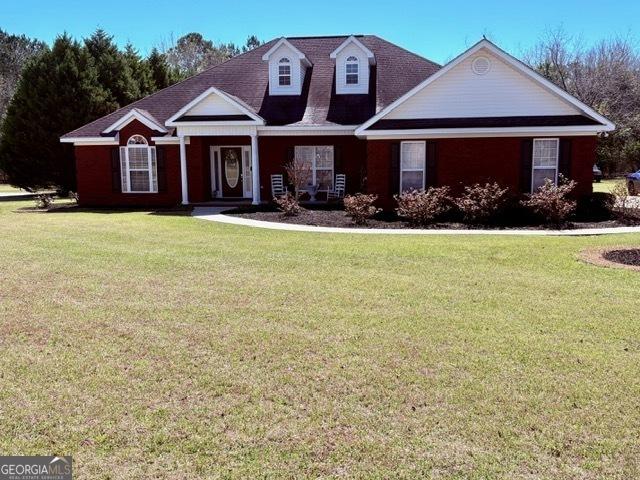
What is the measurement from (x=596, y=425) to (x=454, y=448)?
1159mm

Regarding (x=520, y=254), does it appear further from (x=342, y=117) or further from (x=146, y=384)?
(x=342, y=117)

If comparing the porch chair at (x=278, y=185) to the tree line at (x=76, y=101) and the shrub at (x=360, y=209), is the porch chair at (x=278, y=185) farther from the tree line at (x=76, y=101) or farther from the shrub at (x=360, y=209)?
the tree line at (x=76, y=101)

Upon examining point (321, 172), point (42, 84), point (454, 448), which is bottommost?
point (454, 448)

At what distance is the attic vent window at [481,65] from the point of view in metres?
18.6

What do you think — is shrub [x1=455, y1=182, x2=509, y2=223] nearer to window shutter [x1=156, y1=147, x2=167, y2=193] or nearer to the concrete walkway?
the concrete walkway

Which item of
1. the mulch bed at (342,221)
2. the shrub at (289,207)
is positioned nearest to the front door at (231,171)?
the mulch bed at (342,221)

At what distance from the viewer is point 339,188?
2248 cm

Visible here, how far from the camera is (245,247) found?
12.2 meters

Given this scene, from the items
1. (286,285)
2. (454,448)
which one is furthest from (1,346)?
(454,448)

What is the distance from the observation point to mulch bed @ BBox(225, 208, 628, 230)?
53.3 feet

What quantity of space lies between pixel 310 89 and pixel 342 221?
8.75 meters

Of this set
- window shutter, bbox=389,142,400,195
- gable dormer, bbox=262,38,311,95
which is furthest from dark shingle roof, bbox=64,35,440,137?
window shutter, bbox=389,142,400,195

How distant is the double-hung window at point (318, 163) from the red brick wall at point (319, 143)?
31 centimetres

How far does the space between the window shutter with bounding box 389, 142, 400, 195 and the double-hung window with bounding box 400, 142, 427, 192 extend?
0.36 ft
